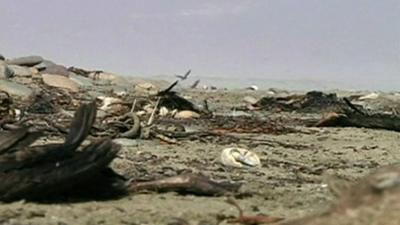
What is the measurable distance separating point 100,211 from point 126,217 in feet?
0.56

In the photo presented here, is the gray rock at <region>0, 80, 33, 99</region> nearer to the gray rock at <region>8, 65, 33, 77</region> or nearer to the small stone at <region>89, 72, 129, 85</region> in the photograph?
the gray rock at <region>8, 65, 33, 77</region>

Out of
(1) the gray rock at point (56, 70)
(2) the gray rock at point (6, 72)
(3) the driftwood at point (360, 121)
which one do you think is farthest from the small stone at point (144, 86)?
(3) the driftwood at point (360, 121)

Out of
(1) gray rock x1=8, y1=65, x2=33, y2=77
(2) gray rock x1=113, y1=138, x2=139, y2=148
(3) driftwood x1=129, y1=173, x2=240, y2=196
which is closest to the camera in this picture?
(3) driftwood x1=129, y1=173, x2=240, y2=196

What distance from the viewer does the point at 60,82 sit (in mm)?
18609

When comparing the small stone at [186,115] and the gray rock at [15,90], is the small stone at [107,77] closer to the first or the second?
the gray rock at [15,90]

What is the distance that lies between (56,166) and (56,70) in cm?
1653

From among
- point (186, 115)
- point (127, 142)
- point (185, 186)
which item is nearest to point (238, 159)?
point (127, 142)

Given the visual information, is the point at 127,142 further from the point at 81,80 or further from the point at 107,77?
the point at 107,77

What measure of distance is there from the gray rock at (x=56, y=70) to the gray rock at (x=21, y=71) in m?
0.65

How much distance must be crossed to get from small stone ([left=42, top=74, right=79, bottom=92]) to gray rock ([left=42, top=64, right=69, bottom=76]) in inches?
48.4

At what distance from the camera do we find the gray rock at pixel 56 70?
20811mm

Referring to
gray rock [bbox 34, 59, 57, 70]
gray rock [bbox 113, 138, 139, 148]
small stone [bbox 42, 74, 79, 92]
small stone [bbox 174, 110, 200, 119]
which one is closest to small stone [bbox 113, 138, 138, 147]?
gray rock [bbox 113, 138, 139, 148]

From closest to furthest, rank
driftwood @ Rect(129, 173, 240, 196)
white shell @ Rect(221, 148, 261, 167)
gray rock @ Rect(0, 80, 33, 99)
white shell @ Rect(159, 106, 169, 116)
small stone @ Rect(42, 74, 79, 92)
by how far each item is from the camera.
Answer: driftwood @ Rect(129, 173, 240, 196) → white shell @ Rect(221, 148, 261, 167) → white shell @ Rect(159, 106, 169, 116) → gray rock @ Rect(0, 80, 33, 99) → small stone @ Rect(42, 74, 79, 92)

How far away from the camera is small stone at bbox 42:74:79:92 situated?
1820 cm
